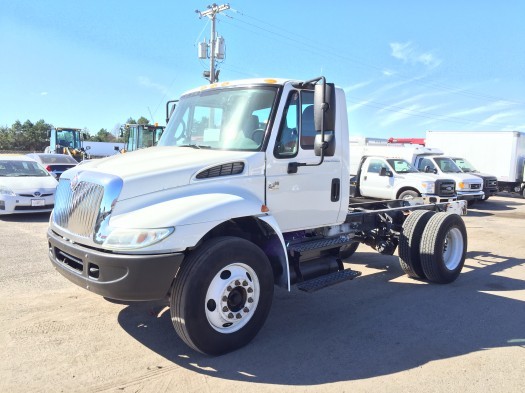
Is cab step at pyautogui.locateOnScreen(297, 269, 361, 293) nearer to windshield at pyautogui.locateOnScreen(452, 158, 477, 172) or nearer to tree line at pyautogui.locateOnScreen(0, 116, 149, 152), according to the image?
windshield at pyautogui.locateOnScreen(452, 158, 477, 172)

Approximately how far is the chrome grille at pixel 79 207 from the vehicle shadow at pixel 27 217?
7.36 m

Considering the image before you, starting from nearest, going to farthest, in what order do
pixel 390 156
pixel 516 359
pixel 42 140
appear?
pixel 516 359, pixel 390 156, pixel 42 140

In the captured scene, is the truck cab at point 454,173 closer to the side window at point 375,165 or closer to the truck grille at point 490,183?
the truck grille at point 490,183

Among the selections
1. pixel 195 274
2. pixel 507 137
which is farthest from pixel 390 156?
pixel 195 274

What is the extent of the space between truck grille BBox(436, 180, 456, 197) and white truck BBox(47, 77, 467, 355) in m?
10.3

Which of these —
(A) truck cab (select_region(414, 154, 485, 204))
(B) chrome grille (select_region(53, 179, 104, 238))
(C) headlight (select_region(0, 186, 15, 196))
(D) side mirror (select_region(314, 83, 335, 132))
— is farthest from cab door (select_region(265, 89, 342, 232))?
(A) truck cab (select_region(414, 154, 485, 204))

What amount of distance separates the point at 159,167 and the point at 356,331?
263cm

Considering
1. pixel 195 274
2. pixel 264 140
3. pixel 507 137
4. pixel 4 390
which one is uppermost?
pixel 507 137

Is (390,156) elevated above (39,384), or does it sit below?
above

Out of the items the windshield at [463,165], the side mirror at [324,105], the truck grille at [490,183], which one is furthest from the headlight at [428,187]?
the side mirror at [324,105]

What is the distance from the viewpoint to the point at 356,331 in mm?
4605

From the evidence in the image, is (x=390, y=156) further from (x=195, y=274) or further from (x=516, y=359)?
(x=195, y=274)

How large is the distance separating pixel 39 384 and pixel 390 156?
569 inches

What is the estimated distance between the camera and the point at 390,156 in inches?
631
